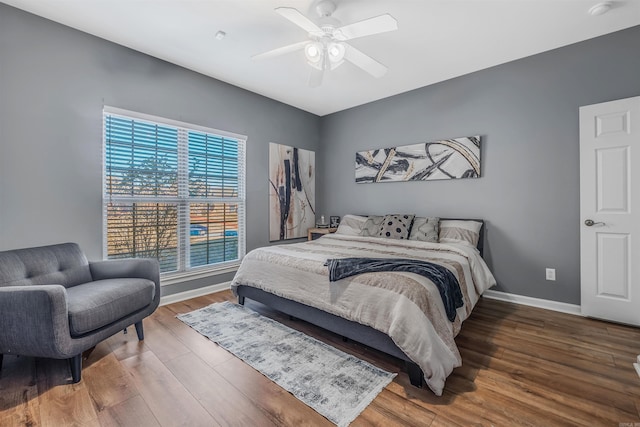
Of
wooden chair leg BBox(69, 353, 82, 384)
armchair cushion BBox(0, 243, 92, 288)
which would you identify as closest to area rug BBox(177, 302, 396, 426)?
wooden chair leg BBox(69, 353, 82, 384)

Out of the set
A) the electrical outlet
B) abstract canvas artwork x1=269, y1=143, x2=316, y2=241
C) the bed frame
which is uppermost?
abstract canvas artwork x1=269, y1=143, x2=316, y2=241

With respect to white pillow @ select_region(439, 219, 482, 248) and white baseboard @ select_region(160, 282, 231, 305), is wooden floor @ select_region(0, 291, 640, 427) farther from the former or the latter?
white pillow @ select_region(439, 219, 482, 248)

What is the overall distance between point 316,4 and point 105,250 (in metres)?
2.97

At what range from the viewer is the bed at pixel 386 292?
5.47 ft

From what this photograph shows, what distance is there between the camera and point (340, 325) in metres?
2.11

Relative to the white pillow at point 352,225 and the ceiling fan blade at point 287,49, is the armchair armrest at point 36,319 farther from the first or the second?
the white pillow at point 352,225

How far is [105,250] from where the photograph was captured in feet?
9.06

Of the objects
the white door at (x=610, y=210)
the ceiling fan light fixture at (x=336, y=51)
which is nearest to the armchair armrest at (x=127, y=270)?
the ceiling fan light fixture at (x=336, y=51)

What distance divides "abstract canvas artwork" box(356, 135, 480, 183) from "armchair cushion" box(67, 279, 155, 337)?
327 cm

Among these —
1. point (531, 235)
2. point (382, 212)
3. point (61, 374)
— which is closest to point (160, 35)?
point (61, 374)

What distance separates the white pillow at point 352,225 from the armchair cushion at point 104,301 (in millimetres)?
2509

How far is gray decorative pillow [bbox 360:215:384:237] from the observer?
368cm

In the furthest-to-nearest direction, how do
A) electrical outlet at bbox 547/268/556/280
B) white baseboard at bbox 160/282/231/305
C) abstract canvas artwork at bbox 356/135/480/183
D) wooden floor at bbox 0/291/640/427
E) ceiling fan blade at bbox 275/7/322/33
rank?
abstract canvas artwork at bbox 356/135/480/183
white baseboard at bbox 160/282/231/305
electrical outlet at bbox 547/268/556/280
ceiling fan blade at bbox 275/7/322/33
wooden floor at bbox 0/291/640/427

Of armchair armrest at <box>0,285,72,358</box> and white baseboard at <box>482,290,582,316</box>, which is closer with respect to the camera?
armchair armrest at <box>0,285,72,358</box>
